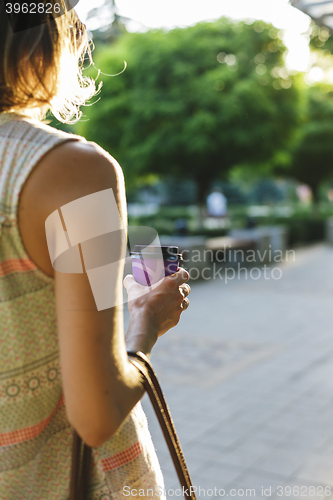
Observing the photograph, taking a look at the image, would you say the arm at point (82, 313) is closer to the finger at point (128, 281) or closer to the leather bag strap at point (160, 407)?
the leather bag strap at point (160, 407)

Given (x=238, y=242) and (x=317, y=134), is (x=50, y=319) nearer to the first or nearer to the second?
(x=238, y=242)

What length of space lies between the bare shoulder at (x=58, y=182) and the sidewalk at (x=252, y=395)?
2.80m

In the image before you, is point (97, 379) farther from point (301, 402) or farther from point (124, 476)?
point (301, 402)

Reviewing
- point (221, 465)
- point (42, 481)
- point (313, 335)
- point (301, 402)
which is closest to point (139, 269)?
point (42, 481)

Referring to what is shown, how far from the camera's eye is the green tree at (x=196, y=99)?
12.0 m

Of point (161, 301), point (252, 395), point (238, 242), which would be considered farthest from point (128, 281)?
point (238, 242)

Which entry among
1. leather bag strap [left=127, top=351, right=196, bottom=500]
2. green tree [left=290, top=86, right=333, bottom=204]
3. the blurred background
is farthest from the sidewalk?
green tree [left=290, top=86, right=333, bottom=204]

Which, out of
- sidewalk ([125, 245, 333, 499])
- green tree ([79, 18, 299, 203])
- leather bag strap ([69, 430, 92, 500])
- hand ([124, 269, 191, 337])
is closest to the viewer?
leather bag strap ([69, 430, 92, 500])

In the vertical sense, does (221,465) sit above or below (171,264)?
below

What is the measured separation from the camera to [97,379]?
32.0 inches

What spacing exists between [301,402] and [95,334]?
4.04 metres

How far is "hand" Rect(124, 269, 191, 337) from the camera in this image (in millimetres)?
1024

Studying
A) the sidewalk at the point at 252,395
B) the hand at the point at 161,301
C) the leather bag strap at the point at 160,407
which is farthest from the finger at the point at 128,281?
the sidewalk at the point at 252,395

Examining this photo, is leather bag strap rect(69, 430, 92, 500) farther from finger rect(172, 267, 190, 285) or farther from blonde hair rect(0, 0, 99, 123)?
blonde hair rect(0, 0, 99, 123)
